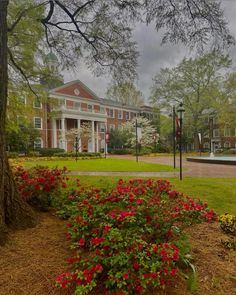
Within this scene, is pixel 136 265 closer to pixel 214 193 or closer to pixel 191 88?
pixel 214 193

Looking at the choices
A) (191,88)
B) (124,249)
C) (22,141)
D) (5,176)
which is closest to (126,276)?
(124,249)

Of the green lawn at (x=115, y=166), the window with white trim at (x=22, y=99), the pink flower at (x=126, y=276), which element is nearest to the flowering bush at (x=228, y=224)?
the pink flower at (x=126, y=276)

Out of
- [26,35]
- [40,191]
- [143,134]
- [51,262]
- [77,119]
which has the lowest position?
[51,262]

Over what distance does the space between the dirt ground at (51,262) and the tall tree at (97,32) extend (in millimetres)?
353

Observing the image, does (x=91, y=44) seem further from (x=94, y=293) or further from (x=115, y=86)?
(x=94, y=293)

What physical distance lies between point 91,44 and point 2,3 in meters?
2.69

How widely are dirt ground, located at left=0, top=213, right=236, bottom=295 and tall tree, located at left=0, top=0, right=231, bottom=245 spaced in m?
0.35

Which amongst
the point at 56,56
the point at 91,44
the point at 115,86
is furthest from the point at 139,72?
the point at 56,56

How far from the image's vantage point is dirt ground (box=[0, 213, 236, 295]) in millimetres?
2303

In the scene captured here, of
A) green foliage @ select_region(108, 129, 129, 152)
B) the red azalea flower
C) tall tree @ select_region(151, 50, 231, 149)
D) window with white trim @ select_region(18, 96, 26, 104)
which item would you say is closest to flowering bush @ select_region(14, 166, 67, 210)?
the red azalea flower

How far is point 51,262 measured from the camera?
8.88 feet

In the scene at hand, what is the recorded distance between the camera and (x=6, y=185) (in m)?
3.41

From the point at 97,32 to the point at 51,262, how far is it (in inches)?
191

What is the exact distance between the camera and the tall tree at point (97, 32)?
3406mm
